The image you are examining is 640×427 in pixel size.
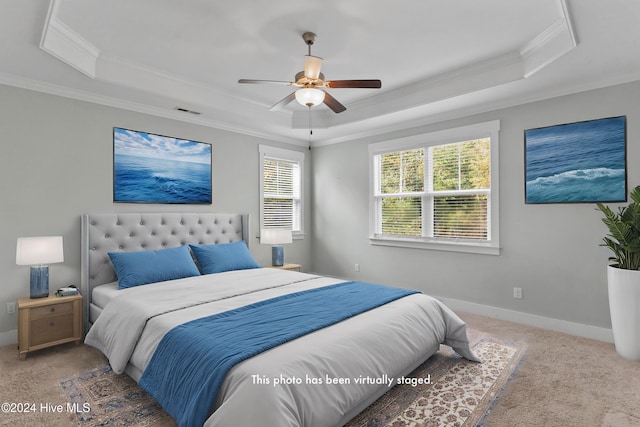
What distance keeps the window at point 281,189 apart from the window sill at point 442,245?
1402 mm

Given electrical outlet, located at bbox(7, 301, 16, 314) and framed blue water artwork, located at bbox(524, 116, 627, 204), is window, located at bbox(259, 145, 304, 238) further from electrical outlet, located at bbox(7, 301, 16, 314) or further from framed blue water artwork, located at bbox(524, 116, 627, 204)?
framed blue water artwork, located at bbox(524, 116, 627, 204)

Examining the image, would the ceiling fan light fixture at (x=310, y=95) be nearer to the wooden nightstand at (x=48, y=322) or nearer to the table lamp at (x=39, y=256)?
the table lamp at (x=39, y=256)

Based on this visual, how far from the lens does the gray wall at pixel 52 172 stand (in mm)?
3057

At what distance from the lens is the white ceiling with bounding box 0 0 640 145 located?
2.38 meters

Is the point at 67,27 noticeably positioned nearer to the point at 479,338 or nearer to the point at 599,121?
the point at 479,338

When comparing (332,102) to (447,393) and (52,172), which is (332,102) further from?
(52,172)

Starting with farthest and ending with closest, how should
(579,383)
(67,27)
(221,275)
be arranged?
1. (221,275)
2. (67,27)
3. (579,383)

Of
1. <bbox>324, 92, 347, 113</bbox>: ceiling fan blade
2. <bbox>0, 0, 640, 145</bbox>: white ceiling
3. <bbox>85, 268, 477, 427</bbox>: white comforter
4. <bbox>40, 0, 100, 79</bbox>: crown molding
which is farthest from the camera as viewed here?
<bbox>324, 92, 347, 113</bbox>: ceiling fan blade

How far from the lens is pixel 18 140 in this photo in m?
3.10

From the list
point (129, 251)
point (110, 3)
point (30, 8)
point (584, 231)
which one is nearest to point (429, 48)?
point (584, 231)

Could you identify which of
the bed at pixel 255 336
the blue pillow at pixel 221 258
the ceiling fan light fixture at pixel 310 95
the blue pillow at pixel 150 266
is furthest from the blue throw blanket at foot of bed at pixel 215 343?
the ceiling fan light fixture at pixel 310 95

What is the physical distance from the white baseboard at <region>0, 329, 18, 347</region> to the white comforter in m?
1.00

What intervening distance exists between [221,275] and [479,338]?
2.67 m

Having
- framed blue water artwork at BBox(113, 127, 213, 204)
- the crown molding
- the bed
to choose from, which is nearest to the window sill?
the bed
